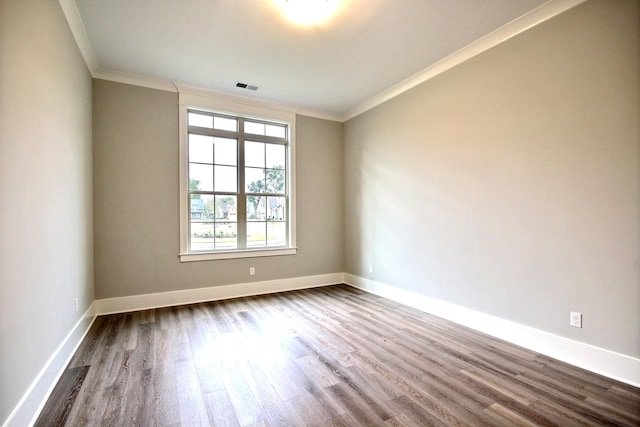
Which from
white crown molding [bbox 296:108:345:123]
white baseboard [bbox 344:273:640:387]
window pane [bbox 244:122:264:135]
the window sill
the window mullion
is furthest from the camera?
white crown molding [bbox 296:108:345:123]

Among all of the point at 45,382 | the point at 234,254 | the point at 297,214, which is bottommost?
the point at 45,382

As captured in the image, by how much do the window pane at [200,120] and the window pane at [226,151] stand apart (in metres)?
0.23

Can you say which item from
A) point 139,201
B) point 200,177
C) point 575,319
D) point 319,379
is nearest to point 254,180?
point 200,177

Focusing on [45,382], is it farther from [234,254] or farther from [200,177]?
[200,177]

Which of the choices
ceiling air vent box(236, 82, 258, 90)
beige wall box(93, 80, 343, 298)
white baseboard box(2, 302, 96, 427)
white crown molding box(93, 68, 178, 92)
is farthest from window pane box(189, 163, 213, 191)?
white baseboard box(2, 302, 96, 427)

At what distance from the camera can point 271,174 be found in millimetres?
4523

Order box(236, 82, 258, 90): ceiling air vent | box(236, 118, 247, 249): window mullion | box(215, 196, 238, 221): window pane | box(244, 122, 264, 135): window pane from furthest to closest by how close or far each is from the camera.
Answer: box(244, 122, 264, 135): window pane, box(236, 118, 247, 249): window mullion, box(215, 196, 238, 221): window pane, box(236, 82, 258, 90): ceiling air vent

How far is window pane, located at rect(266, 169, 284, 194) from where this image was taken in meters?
4.50

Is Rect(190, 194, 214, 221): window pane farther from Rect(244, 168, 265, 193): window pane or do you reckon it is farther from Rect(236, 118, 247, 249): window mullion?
Rect(244, 168, 265, 193): window pane

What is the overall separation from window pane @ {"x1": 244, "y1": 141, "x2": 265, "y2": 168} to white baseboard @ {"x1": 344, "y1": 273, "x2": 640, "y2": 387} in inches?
109

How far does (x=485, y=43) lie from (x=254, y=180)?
321cm

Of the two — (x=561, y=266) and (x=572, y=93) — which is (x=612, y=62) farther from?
Answer: (x=561, y=266)

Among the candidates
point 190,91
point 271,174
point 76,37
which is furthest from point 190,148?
point 76,37

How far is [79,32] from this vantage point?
2566 mm
